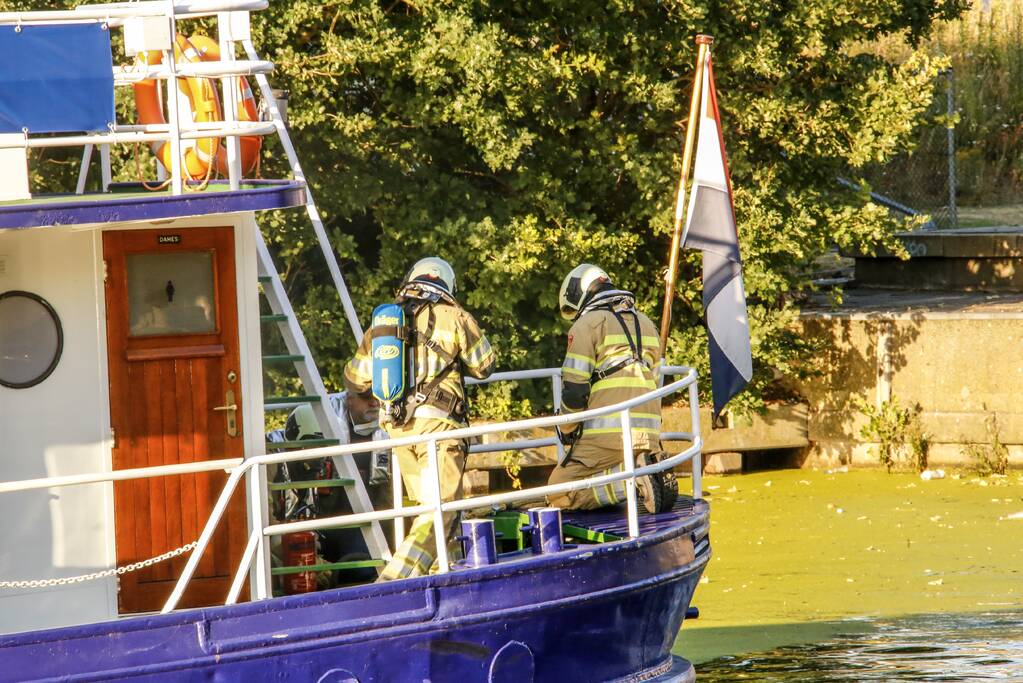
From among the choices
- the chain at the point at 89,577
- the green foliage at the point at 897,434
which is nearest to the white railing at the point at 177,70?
the chain at the point at 89,577

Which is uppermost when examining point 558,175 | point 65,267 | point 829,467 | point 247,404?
point 558,175

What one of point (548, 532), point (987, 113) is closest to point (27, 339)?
point (548, 532)

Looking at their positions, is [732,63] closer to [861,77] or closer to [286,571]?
[861,77]

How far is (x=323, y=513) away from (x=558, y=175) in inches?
264

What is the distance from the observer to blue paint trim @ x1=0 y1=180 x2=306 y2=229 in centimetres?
675

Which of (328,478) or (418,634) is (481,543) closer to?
(418,634)

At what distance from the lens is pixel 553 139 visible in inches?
584

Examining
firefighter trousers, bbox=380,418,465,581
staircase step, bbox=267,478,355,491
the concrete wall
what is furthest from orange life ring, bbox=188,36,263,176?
the concrete wall

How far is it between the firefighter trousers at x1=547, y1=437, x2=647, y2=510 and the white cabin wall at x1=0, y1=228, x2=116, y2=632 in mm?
2297

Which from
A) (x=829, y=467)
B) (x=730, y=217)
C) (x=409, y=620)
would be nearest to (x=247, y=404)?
(x=409, y=620)

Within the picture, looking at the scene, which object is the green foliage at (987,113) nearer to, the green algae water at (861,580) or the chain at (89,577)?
the green algae water at (861,580)

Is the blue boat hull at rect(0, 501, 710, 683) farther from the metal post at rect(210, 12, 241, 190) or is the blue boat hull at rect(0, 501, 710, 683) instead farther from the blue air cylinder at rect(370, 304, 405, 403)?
the metal post at rect(210, 12, 241, 190)

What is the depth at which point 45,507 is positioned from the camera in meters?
7.21

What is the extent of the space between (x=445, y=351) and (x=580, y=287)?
44.2 inches
